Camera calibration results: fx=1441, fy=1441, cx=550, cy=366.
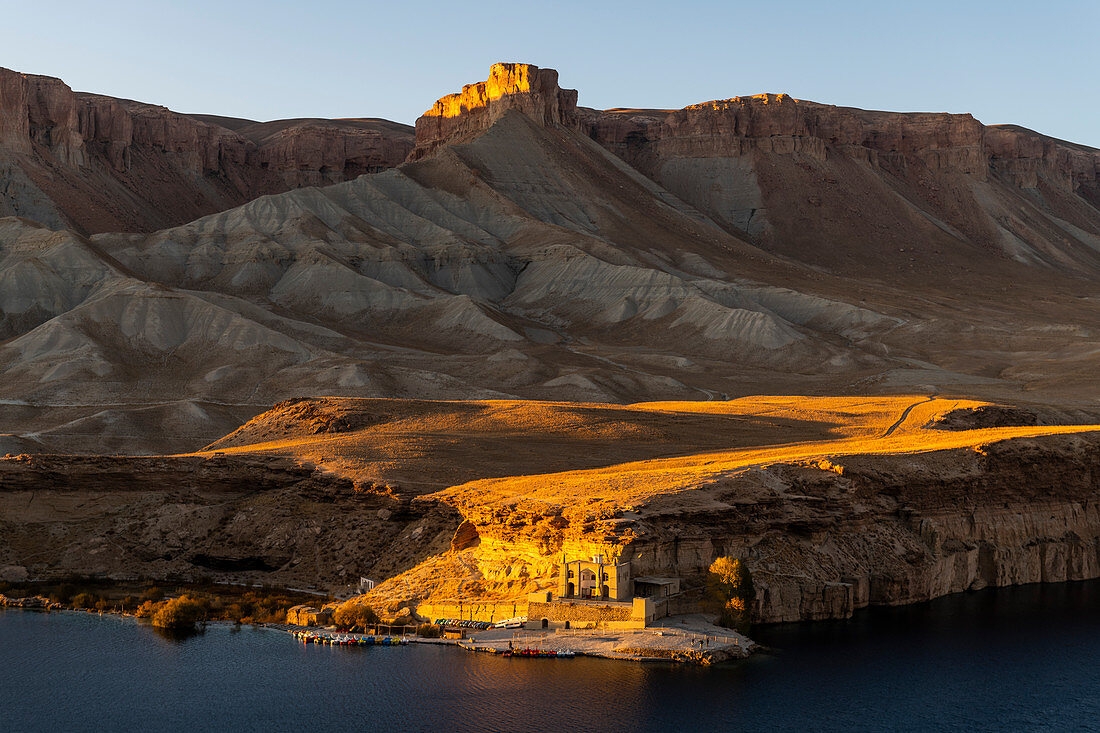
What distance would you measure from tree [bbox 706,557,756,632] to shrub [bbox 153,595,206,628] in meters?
25.9

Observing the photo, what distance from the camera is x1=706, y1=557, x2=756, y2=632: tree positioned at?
66938 millimetres

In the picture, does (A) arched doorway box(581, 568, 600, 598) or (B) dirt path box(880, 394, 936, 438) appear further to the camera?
(B) dirt path box(880, 394, 936, 438)

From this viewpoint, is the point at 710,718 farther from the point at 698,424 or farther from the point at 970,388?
the point at 970,388

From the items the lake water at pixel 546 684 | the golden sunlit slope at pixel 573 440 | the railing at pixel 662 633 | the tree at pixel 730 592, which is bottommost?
the lake water at pixel 546 684

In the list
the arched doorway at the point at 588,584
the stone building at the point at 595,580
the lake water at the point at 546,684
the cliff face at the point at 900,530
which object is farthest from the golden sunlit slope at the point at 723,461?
the lake water at the point at 546,684

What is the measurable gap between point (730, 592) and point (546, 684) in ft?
37.8

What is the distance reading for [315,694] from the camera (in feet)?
197

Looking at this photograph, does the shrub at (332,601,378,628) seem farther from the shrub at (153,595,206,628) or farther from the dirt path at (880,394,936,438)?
the dirt path at (880,394,936,438)

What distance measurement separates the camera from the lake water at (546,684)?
2253 inches

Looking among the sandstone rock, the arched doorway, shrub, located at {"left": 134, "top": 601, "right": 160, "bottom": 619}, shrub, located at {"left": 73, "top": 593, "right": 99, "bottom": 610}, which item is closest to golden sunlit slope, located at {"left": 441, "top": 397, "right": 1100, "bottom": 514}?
the arched doorway

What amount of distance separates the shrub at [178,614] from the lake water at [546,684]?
3.88ft

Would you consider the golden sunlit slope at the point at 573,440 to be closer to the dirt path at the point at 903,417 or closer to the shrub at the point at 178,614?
the dirt path at the point at 903,417

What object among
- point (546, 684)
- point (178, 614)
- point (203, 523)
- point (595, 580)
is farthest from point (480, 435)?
point (546, 684)

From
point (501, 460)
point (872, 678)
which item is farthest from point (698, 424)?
point (872, 678)
